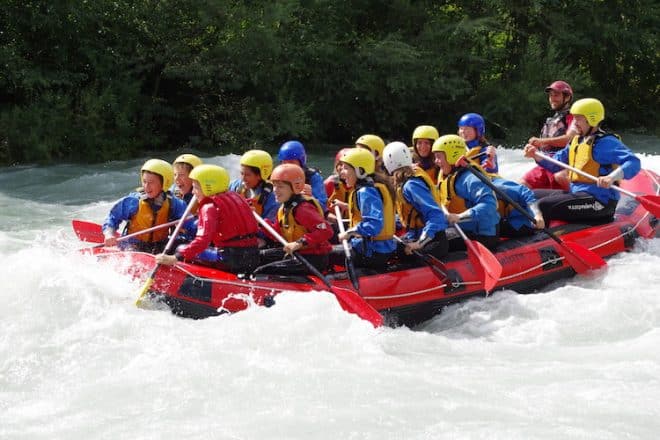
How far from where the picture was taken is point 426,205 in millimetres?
6273

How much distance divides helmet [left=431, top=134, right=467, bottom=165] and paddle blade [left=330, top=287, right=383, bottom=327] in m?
1.53

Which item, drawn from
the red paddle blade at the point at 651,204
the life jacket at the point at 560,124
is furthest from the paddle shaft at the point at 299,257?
the life jacket at the point at 560,124

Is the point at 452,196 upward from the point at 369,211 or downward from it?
downward

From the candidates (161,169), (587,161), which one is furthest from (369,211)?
(587,161)

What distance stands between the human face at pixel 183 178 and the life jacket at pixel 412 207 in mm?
1618

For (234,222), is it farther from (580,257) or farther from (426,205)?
(580,257)

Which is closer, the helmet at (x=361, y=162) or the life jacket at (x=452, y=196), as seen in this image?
the helmet at (x=361, y=162)

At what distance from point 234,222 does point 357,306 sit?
98 centimetres

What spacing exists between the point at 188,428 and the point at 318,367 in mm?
969

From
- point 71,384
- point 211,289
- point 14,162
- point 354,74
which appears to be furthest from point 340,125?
point 71,384

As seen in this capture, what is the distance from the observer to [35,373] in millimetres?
5027

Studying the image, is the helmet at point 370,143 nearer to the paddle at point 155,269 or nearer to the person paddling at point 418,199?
the person paddling at point 418,199

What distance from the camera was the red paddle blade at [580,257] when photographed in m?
7.09

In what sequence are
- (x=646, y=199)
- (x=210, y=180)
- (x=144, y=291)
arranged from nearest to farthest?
(x=144, y=291)
(x=210, y=180)
(x=646, y=199)
